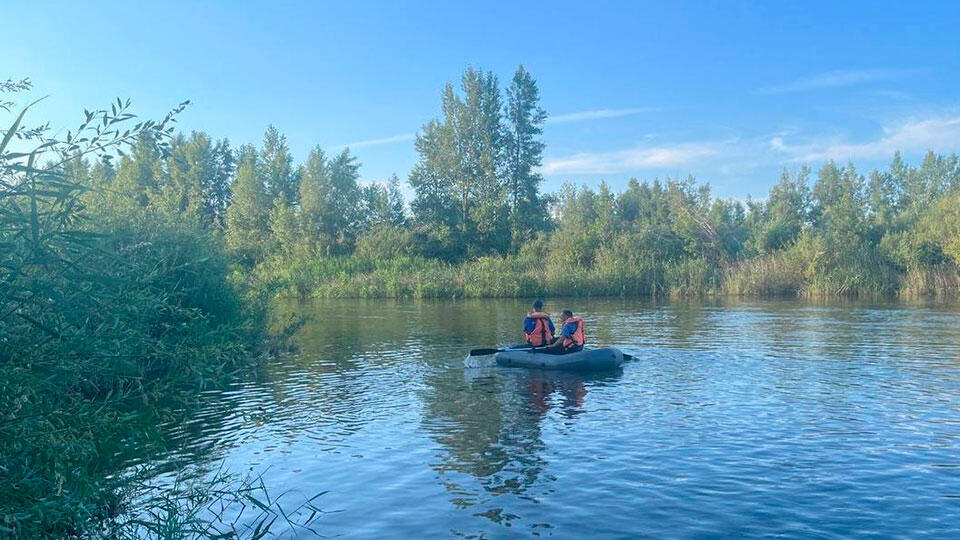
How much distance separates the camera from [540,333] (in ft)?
57.3

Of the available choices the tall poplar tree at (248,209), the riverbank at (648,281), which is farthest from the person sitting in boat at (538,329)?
the tall poplar tree at (248,209)

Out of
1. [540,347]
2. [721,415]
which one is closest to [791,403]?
[721,415]

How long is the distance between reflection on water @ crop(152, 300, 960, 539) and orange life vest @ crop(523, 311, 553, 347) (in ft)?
3.66

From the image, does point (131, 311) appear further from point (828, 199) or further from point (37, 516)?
point (828, 199)

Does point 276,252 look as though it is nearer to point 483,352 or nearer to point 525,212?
point 525,212

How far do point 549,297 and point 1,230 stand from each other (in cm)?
3638

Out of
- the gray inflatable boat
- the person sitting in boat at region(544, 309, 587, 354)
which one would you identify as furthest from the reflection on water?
the person sitting in boat at region(544, 309, 587, 354)

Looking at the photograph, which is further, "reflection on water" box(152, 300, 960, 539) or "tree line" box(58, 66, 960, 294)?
"tree line" box(58, 66, 960, 294)

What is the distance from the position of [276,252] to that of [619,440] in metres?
49.5

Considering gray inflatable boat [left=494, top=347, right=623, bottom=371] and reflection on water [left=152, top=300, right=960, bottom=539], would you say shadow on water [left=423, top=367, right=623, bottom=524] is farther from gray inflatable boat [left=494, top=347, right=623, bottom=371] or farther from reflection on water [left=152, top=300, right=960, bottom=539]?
gray inflatable boat [left=494, top=347, right=623, bottom=371]

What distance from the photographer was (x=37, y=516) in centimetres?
527

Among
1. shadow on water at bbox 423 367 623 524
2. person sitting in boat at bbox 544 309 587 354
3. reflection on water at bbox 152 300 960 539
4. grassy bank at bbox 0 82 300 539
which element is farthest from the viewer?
person sitting in boat at bbox 544 309 587 354

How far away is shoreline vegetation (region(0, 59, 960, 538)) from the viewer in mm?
5020

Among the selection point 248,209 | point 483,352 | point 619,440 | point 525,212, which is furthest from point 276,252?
point 619,440
